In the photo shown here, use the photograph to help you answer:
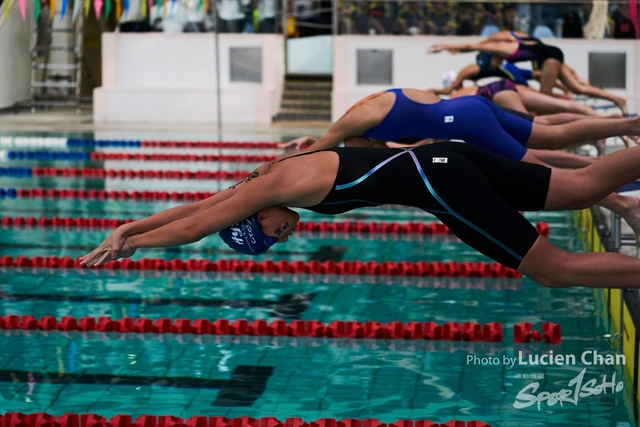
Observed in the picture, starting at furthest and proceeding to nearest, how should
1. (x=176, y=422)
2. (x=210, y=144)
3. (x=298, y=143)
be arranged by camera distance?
(x=210, y=144) → (x=298, y=143) → (x=176, y=422)

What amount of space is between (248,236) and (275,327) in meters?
1.60

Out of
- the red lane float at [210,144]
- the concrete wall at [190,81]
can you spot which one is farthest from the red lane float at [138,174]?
the concrete wall at [190,81]

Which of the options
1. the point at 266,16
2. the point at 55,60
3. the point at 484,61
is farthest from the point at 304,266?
the point at 55,60

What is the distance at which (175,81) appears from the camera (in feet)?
58.1

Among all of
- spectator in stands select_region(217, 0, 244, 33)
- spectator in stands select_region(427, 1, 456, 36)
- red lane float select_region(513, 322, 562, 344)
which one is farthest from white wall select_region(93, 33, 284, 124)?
red lane float select_region(513, 322, 562, 344)

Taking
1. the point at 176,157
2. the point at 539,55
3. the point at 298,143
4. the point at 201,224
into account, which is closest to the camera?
the point at 201,224

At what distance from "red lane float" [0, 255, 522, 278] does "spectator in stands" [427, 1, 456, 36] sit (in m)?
10.3

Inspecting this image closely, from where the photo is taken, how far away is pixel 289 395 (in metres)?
3.99

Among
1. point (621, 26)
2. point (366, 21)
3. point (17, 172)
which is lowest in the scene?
point (17, 172)

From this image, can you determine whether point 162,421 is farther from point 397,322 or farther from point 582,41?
point 582,41

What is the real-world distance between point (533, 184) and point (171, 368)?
186 cm

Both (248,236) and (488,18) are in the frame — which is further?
(488,18)

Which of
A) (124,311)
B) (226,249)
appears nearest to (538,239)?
(124,311)

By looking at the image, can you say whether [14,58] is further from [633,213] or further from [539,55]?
[633,213]
